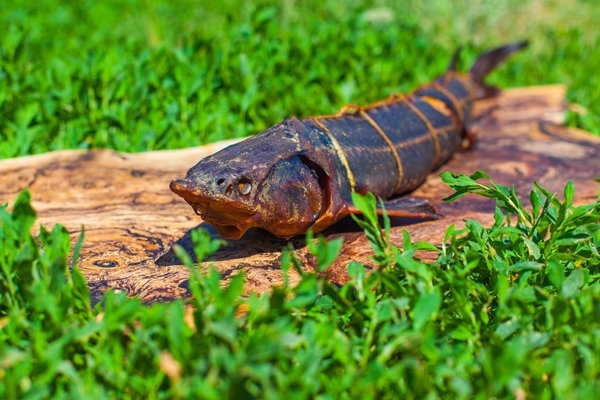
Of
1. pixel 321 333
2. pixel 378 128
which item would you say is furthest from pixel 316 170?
pixel 321 333

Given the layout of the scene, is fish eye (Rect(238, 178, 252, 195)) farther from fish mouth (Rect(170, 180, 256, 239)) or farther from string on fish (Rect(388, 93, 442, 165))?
string on fish (Rect(388, 93, 442, 165))

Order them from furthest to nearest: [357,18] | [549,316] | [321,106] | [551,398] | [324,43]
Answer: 1. [357,18]
2. [324,43]
3. [321,106]
4. [549,316]
5. [551,398]

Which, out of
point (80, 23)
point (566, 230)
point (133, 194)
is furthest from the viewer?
point (80, 23)

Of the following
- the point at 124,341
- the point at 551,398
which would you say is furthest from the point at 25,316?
the point at 551,398

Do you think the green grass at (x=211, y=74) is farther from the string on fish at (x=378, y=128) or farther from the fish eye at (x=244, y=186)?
the fish eye at (x=244, y=186)

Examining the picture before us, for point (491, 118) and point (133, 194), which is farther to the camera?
point (491, 118)

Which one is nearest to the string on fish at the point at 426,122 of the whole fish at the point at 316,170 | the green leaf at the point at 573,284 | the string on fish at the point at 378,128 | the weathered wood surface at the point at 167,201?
the whole fish at the point at 316,170

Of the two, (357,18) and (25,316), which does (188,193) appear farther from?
(357,18)
